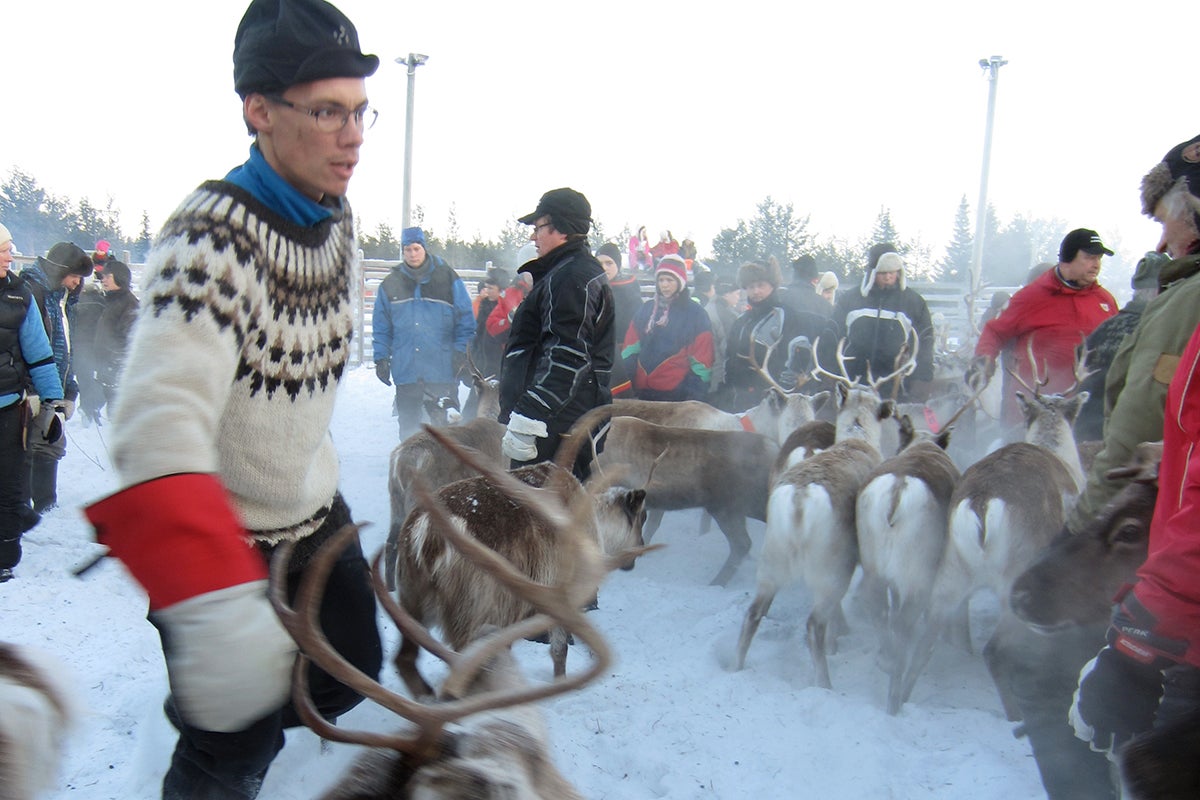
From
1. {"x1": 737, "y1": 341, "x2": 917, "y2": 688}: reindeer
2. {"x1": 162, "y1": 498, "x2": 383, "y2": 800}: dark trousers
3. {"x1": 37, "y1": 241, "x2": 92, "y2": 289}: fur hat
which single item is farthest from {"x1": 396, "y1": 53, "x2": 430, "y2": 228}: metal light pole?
{"x1": 162, "y1": 498, "x2": 383, "y2": 800}: dark trousers

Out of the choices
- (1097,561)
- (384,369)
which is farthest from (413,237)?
(1097,561)

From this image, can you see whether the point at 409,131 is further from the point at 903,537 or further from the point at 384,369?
the point at 903,537

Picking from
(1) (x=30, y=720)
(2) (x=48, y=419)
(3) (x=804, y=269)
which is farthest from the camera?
(3) (x=804, y=269)

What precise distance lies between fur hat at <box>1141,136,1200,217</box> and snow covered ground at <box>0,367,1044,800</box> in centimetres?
235

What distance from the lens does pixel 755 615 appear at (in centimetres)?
448

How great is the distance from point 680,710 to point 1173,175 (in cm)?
302

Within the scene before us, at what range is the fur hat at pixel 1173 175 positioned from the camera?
6.92 feet

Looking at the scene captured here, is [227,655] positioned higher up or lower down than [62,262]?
lower down

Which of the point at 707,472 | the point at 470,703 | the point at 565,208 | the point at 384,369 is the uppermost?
the point at 565,208

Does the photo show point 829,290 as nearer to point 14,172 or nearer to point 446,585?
point 446,585

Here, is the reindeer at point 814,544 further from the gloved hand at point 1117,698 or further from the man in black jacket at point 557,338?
the gloved hand at point 1117,698

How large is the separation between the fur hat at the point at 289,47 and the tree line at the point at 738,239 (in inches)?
579

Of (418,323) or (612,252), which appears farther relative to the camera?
(612,252)

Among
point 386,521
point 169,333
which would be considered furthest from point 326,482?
point 386,521
